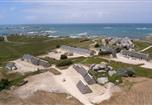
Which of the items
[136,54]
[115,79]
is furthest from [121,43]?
[115,79]

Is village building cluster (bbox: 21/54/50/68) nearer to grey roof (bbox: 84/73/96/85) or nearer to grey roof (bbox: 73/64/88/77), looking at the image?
grey roof (bbox: 73/64/88/77)

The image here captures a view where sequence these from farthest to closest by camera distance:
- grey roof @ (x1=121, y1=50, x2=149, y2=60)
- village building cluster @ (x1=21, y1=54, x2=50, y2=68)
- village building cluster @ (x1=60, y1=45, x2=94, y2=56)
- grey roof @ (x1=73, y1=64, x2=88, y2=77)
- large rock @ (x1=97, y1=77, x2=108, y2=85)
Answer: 1. village building cluster @ (x1=60, y1=45, x2=94, y2=56)
2. grey roof @ (x1=121, y1=50, x2=149, y2=60)
3. village building cluster @ (x1=21, y1=54, x2=50, y2=68)
4. grey roof @ (x1=73, y1=64, x2=88, y2=77)
5. large rock @ (x1=97, y1=77, x2=108, y2=85)

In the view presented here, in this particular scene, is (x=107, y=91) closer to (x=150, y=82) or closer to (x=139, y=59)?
(x=150, y=82)

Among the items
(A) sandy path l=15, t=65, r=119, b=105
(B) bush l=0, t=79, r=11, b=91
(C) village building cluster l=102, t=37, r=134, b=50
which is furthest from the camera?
(C) village building cluster l=102, t=37, r=134, b=50

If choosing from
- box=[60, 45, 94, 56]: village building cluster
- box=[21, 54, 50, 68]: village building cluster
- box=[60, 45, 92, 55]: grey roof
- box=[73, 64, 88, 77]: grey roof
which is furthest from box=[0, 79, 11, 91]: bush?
box=[60, 45, 92, 55]: grey roof

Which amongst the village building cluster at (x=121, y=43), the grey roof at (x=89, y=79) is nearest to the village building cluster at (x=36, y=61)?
the grey roof at (x=89, y=79)

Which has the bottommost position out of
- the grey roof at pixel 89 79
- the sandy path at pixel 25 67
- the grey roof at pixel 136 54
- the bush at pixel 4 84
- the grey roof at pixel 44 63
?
the sandy path at pixel 25 67

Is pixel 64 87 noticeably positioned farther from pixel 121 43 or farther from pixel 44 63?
pixel 121 43

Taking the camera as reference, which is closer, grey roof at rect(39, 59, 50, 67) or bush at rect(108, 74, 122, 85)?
bush at rect(108, 74, 122, 85)

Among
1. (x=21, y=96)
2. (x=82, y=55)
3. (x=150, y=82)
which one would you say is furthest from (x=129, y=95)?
(x=82, y=55)

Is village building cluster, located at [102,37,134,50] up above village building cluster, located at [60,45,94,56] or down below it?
above

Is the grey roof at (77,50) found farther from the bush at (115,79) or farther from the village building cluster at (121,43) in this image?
the bush at (115,79)
